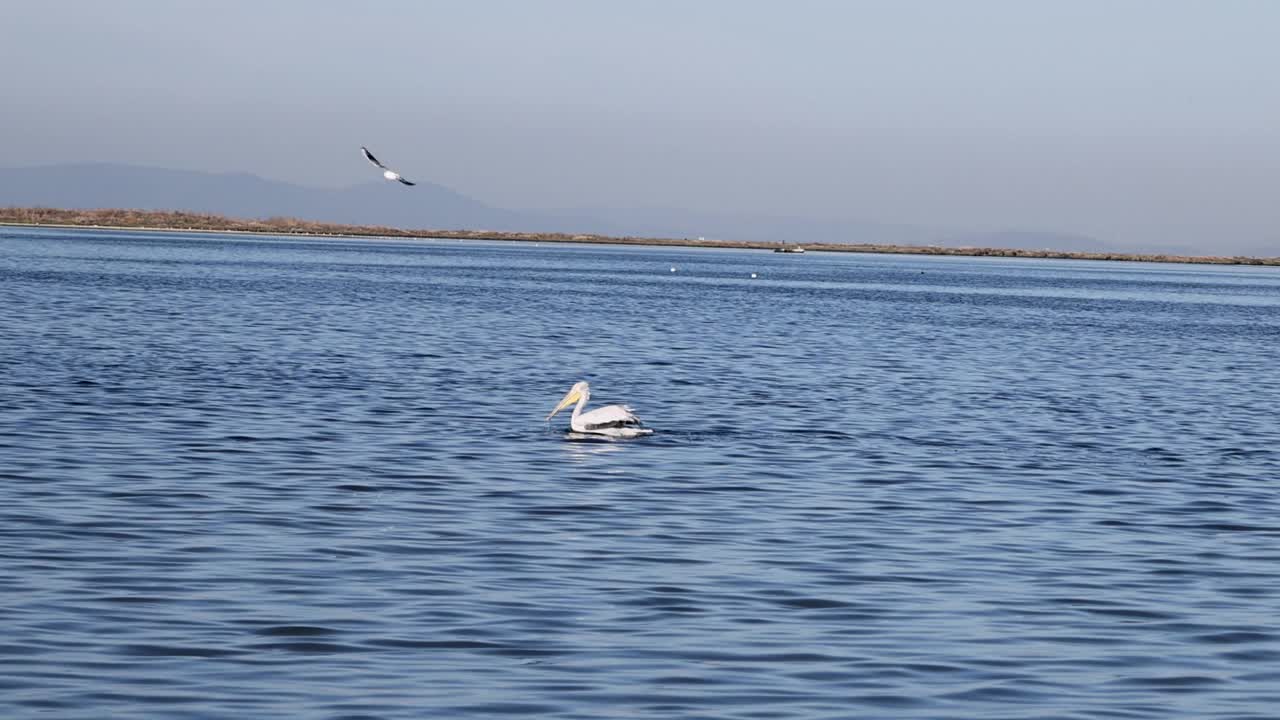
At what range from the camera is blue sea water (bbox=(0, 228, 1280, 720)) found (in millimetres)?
10398

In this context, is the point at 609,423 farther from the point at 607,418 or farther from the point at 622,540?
the point at 622,540

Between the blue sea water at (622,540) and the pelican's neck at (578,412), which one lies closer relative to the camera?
the blue sea water at (622,540)

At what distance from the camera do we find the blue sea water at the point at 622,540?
34.1 ft

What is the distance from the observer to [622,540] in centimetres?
1520

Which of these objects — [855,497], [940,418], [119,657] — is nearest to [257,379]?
[940,418]

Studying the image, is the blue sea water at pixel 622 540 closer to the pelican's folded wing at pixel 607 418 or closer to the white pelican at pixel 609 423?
the white pelican at pixel 609 423

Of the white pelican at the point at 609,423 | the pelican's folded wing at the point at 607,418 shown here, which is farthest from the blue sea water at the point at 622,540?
the pelican's folded wing at the point at 607,418

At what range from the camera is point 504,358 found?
121ft

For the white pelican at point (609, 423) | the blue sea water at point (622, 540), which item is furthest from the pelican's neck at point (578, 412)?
the blue sea water at point (622, 540)

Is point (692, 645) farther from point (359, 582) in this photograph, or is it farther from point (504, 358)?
point (504, 358)

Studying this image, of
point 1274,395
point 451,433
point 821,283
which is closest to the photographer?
point 451,433

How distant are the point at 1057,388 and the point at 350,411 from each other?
14.4 meters

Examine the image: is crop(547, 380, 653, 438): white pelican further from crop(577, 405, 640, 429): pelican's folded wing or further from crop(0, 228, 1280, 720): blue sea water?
crop(0, 228, 1280, 720): blue sea water

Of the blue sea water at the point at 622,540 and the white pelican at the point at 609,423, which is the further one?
the white pelican at the point at 609,423
